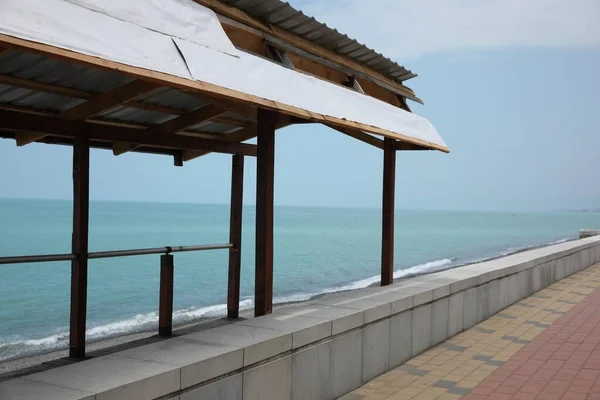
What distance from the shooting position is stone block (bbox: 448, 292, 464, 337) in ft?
26.3

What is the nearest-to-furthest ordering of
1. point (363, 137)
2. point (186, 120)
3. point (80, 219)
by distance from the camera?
point (80, 219)
point (186, 120)
point (363, 137)

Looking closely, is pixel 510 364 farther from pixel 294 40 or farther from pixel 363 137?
pixel 294 40

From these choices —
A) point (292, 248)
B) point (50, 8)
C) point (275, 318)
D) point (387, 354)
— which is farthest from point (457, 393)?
point (292, 248)

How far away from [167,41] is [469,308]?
585 cm

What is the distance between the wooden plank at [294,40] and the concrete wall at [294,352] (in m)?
2.39

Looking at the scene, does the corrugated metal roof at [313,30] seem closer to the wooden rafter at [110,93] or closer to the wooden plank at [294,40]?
the wooden plank at [294,40]

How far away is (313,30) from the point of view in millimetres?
6648

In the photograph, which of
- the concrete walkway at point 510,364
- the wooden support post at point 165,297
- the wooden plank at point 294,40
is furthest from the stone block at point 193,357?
the wooden plank at point 294,40

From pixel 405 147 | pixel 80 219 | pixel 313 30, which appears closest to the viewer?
pixel 80 219

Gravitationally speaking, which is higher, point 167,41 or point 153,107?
point 167,41

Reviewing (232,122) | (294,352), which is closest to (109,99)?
(232,122)

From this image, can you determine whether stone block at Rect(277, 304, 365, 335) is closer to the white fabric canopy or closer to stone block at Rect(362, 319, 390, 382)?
stone block at Rect(362, 319, 390, 382)

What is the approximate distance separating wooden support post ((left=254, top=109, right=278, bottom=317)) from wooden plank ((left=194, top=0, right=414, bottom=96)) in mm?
789

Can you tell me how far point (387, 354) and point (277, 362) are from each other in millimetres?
1988
